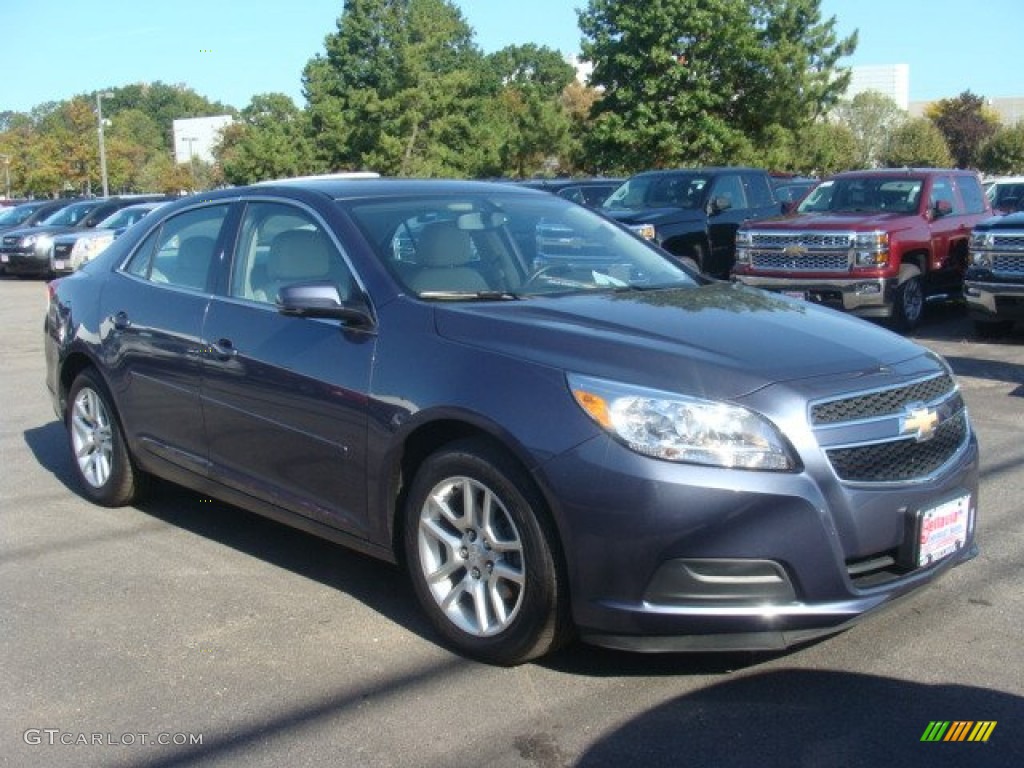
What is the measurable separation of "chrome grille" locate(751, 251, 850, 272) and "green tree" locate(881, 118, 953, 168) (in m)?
50.5

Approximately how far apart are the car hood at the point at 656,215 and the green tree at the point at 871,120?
57491 mm

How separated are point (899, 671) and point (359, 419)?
2137 millimetres

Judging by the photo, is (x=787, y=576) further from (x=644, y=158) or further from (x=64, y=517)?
(x=644, y=158)

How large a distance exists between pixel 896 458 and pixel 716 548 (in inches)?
29.3

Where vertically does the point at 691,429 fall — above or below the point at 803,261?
below

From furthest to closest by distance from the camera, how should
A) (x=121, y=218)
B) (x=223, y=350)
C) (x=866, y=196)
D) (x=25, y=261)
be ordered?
(x=25, y=261)
(x=121, y=218)
(x=866, y=196)
(x=223, y=350)

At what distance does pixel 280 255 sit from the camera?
511cm

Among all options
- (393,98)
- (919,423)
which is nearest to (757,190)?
(919,423)

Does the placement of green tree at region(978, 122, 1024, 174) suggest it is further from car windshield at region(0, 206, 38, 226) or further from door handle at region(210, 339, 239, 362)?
door handle at region(210, 339, 239, 362)

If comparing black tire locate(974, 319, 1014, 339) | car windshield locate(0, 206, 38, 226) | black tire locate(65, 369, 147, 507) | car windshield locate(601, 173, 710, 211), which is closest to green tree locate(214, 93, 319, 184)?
car windshield locate(0, 206, 38, 226)

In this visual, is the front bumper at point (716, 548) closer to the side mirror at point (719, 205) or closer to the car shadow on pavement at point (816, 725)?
the car shadow on pavement at point (816, 725)

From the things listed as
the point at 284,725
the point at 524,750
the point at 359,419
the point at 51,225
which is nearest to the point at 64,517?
the point at 359,419

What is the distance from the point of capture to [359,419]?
4.40 meters

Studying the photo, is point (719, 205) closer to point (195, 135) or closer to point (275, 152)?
point (275, 152)
